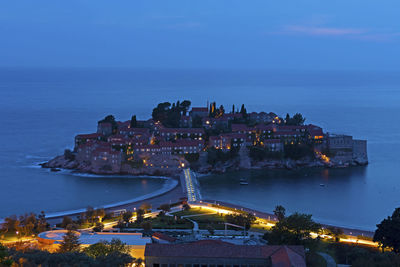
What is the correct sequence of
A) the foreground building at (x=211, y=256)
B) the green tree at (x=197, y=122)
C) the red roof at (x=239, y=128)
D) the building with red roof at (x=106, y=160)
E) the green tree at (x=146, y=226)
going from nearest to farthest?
the foreground building at (x=211, y=256) → the green tree at (x=146, y=226) → the building with red roof at (x=106, y=160) → the red roof at (x=239, y=128) → the green tree at (x=197, y=122)

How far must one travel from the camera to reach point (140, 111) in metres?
61.9

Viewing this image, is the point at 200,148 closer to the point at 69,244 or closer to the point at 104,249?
the point at 69,244

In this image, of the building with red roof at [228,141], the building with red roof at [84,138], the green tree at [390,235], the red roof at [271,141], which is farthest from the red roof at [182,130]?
the green tree at [390,235]

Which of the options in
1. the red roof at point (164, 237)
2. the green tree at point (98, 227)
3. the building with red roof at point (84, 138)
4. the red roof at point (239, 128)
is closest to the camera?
the red roof at point (164, 237)

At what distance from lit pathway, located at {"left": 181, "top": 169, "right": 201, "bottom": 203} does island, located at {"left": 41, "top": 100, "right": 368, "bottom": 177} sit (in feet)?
3.87

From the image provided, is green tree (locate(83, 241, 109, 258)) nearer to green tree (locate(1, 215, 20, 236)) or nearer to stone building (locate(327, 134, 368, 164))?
green tree (locate(1, 215, 20, 236))

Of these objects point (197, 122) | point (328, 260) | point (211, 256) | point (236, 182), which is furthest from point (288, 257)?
point (197, 122)

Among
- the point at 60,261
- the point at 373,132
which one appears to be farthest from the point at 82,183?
the point at 373,132

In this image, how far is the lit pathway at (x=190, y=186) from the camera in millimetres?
26812

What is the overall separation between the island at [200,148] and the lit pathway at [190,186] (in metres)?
1.18

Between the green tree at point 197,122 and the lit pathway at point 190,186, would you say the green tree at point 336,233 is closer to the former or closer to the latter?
the lit pathway at point 190,186

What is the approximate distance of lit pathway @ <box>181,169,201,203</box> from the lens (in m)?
26.8

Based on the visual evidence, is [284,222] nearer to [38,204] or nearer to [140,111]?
[38,204]

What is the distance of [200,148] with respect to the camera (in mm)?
34469
